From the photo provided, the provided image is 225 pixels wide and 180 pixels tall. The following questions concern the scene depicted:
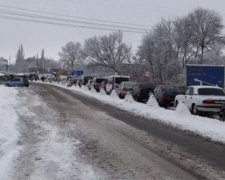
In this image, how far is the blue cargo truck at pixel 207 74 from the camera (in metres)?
33.4

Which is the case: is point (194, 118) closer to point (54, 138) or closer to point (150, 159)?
point (54, 138)

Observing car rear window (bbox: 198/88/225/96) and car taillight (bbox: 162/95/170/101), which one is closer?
car rear window (bbox: 198/88/225/96)

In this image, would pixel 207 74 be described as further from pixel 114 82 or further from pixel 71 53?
pixel 71 53

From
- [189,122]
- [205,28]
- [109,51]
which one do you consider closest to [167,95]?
[189,122]

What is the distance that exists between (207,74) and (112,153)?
2482cm

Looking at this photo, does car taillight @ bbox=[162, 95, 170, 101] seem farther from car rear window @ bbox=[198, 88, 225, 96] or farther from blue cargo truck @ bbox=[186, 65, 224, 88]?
car rear window @ bbox=[198, 88, 225, 96]

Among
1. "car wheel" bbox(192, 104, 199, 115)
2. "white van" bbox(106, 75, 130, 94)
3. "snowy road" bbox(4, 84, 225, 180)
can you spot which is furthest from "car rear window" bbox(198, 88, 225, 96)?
"white van" bbox(106, 75, 130, 94)

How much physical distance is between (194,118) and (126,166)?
416 inches

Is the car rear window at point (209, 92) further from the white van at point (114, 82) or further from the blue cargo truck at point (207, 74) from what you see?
the white van at point (114, 82)

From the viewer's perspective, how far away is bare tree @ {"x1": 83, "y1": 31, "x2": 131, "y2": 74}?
4569 inches

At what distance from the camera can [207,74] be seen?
111ft

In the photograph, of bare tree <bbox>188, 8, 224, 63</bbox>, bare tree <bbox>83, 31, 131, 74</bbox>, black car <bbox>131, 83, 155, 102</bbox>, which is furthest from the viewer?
bare tree <bbox>83, 31, 131, 74</bbox>

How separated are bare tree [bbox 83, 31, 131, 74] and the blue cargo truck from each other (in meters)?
80.0

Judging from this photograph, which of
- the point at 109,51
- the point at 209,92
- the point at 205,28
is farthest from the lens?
the point at 109,51
